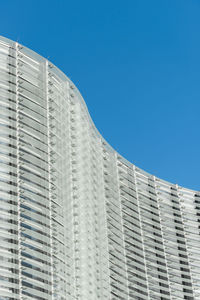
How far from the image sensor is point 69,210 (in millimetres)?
41062

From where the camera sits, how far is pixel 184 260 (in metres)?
56.3

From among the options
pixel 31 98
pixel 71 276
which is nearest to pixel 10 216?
pixel 71 276

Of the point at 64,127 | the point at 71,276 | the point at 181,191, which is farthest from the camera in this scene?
the point at 181,191

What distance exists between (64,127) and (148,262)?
1417 cm

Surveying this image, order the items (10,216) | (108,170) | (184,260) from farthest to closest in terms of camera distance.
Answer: (184,260) → (108,170) → (10,216)

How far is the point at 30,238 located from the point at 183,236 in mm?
24258

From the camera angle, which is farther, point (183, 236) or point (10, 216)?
point (183, 236)

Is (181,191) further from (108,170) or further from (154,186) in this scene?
(108,170)

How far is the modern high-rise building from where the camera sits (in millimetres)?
36219

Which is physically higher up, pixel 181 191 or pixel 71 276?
pixel 181 191

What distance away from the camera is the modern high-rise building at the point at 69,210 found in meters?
36.2

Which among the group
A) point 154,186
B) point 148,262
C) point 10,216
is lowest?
point 10,216

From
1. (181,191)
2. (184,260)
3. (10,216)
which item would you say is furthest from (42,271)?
(181,191)

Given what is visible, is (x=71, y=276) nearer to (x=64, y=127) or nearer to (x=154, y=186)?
(x=64, y=127)
